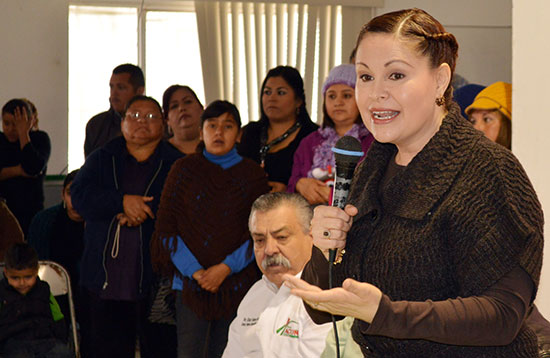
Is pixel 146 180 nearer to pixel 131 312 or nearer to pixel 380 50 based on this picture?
pixel 131 312

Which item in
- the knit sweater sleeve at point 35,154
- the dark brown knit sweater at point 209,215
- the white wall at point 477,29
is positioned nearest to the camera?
the dark brown knit sweater at point 209,215

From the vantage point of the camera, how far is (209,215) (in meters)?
3.82

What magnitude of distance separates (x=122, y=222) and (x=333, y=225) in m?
2.80

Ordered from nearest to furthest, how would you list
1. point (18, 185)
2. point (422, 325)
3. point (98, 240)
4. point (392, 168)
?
1. point (422, 325)
2. point (392, 168)
3. point (98, 240)
4. point (18, 185)

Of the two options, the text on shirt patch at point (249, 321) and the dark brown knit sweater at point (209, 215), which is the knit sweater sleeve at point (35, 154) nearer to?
the dark brown knit sweater at point (209, 215)

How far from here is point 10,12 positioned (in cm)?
682

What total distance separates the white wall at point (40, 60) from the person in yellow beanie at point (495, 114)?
4.49 m

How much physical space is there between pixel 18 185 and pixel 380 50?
4683 millimetres

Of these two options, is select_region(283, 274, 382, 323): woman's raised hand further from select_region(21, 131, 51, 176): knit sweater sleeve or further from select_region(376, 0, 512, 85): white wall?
select_region(376, 0, 512, 85): white wall

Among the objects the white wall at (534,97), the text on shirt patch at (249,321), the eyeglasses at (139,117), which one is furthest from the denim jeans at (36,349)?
the white wall at (534,97)

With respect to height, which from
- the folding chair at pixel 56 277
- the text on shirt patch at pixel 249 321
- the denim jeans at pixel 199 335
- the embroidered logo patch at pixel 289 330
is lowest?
the denim jeans at pixel 199 335

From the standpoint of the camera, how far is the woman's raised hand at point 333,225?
54.0 inches

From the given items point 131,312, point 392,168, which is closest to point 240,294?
point 131,312

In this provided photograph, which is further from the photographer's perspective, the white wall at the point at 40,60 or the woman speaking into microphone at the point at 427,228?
the white wall at the point at 40,60
